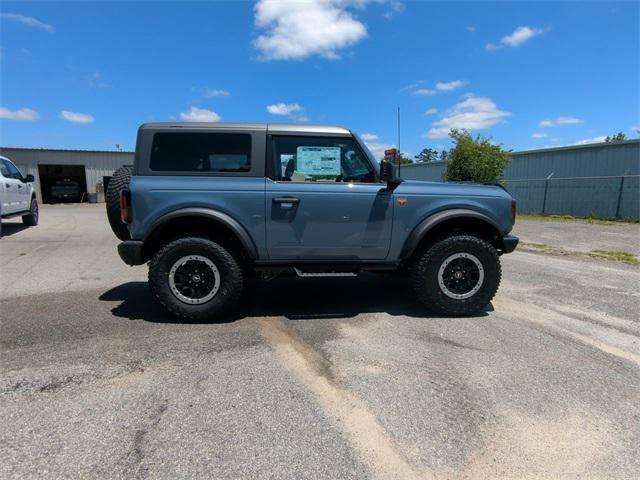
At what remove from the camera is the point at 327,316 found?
468cm

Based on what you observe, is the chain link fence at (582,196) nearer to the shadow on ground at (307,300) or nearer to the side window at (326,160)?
the shadow on ground at (307,300)

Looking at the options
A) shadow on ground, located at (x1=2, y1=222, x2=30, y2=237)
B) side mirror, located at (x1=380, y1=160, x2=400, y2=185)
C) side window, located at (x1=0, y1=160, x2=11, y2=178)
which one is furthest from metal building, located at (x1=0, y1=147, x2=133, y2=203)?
side mirror, located at (x1=380, y1=160, x2=400, y2=185)

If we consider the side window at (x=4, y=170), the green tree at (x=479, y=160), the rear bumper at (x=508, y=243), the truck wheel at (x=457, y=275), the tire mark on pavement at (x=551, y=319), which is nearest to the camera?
the tire mark on pavement at (x=551, y=319)

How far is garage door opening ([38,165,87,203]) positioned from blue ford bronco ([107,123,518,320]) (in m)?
29.9

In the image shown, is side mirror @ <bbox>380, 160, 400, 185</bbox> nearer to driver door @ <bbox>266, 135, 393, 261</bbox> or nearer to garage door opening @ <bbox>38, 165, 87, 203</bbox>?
driver door @ <bbox>266, 135, 393, 261</bbox>

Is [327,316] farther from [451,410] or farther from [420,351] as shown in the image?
[451,410]

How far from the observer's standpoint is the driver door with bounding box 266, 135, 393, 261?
173 inches

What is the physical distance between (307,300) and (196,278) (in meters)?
1.47

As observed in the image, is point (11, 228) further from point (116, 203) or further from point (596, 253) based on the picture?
point (596, 253)

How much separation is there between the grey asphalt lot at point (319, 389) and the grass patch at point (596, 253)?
3.58 m

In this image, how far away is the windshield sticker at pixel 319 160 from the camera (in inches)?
180

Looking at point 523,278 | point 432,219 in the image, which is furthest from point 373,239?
point 523,278

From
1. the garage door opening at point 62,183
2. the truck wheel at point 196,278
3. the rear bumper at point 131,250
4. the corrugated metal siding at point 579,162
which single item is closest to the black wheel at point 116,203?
the rear bumper at point 131,250

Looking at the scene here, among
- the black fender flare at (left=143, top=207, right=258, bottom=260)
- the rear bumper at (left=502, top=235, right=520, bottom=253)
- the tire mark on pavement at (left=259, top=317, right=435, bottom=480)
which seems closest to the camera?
the tire mark on pavement at (left=259, top=317, right=435, bottom=480)
